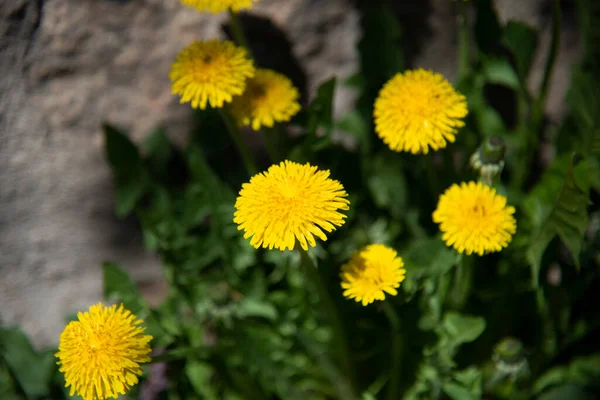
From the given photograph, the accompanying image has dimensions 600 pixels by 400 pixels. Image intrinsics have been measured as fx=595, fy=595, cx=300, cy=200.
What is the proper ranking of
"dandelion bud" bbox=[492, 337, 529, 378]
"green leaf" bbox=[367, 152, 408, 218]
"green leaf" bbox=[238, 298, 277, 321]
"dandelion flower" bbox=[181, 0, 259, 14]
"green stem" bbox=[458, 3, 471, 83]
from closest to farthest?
1. "dandelion flower" bbox=[181, 0, 259, 14]
2. "dandelion bud" bbox=[492, 337, 529, 378]
3. "green stem" bbox=[458, 3, 471, 83]
4. "green leaf" bbox=[238, 298, 277, 321]
5. "green leaf" bbox=[367, 152, 408, 218]

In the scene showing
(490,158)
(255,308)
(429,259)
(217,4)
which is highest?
(217,4)

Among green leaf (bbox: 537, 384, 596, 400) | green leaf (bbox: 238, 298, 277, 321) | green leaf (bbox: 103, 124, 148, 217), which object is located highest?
green leaf (bbox: 103, 124, 148, 217)

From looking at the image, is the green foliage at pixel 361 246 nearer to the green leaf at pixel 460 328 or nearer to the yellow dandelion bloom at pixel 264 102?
the green leaf at pixel 460 328

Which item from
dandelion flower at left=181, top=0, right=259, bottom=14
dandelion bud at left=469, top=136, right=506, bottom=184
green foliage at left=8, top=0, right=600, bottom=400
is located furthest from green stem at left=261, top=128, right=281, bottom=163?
dandelion bud at left=469, top=136, right=506, bottom=184

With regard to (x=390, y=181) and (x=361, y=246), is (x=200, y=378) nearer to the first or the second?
(x=361, y=246)

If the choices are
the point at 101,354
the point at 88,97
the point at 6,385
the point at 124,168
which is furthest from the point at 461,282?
the point at 6,385

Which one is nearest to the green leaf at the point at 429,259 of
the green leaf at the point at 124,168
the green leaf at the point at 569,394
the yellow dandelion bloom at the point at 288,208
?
the yellow dandelion bloom at the point at 288,208

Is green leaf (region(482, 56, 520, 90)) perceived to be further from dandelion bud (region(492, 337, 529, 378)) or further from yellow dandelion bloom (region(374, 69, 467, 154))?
dandelion bud (region(492, 337, 529, 378))
